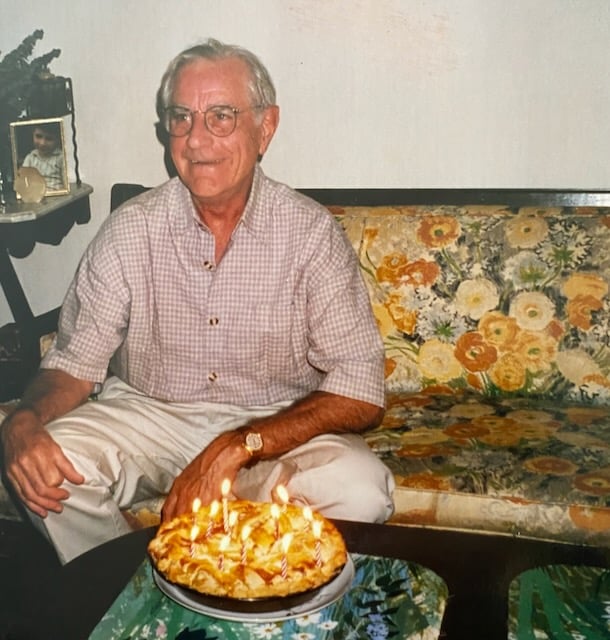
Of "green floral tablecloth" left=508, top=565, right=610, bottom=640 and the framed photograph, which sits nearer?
"green floral tablecloth" left=508, top=565, right=610, bottom=640

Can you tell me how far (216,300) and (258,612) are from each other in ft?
2.72

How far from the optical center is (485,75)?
2025mm

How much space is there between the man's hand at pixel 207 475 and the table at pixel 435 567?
218 millimetres

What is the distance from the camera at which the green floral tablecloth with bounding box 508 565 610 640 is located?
0.98 meters

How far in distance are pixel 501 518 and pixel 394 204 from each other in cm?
87

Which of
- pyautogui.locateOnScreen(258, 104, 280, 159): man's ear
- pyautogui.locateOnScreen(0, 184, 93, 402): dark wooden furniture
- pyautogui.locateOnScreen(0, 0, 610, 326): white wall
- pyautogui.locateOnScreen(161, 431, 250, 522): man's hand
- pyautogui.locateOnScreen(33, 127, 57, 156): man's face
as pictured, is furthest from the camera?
pyautogui.locateOnScreen(33, 127, 57, 156): man's face

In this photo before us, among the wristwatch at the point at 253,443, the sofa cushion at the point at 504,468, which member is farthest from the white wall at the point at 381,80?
the wristwatch at the point at 253,443

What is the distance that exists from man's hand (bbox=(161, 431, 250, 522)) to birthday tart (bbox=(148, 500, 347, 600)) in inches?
10.7

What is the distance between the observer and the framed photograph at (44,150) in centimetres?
219

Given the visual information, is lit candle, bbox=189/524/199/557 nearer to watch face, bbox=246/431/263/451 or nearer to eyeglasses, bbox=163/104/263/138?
watch face, bbox=246/431/263/451

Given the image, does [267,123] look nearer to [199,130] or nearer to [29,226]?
[199,130]

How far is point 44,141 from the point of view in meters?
2.22

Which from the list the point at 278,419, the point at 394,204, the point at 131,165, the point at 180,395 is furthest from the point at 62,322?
the point at 394,204

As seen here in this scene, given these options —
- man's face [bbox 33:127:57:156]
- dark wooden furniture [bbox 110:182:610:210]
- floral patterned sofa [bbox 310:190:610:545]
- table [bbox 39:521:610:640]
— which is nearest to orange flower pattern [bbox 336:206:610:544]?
floral patterned sofa [bbox 310:190:610:545]
